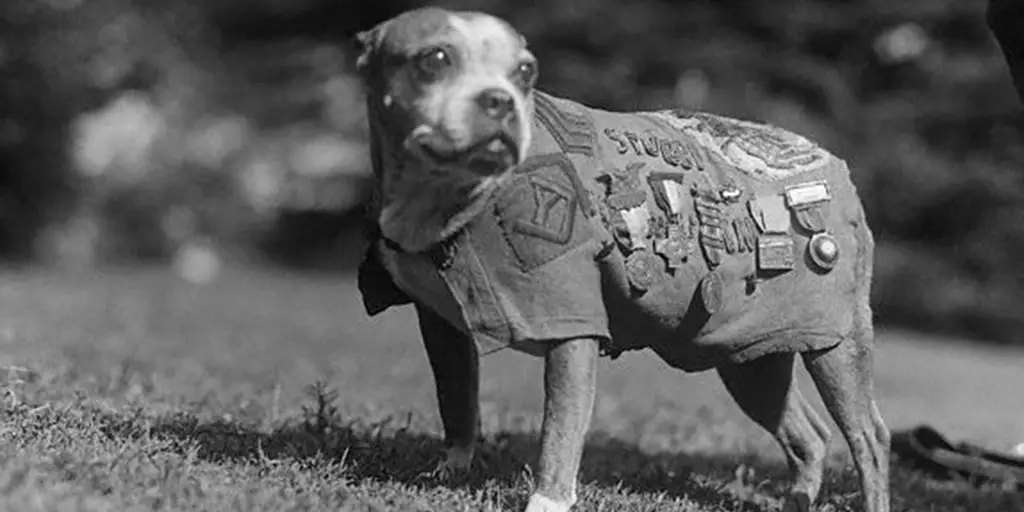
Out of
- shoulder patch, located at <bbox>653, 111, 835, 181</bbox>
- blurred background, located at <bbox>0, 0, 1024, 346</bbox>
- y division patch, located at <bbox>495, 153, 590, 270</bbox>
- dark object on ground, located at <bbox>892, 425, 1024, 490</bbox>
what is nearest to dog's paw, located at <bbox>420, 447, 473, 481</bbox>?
y division patch, located at <bbox>495, 153, 590, 270</bbox>

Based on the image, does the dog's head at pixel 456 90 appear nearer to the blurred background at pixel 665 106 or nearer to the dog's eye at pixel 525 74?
the dog's eye at pixel 525 74

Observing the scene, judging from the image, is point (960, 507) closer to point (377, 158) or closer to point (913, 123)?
point (377, 158)

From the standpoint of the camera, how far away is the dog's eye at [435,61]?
15.7 ft

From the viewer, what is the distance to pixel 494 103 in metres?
4.73

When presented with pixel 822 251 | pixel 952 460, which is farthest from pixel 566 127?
pixel 952 460

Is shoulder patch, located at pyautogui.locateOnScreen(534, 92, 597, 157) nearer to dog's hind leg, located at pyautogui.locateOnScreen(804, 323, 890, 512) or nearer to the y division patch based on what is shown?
the y division patch

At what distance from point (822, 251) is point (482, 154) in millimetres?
1463

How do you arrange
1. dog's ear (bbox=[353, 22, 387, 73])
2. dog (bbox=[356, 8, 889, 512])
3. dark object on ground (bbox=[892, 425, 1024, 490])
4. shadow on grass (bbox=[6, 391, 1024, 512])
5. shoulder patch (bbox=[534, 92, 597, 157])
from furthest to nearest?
dark object on ground (bbox=[892, 425, 1024, 490]) < shadow on grass (bbox=[6, 391, 1024, 512]) < shoulder patch (bbox=[534, 92, 597, 157]) < dog's ear (bbox=[353, 22, 387, 73]) < dog (bbox=[356, 8, 889, 512])

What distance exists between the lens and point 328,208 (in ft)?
80.0

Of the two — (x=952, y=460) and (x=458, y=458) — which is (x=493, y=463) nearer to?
(x=458, y=458)

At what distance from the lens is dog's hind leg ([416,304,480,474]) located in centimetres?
581

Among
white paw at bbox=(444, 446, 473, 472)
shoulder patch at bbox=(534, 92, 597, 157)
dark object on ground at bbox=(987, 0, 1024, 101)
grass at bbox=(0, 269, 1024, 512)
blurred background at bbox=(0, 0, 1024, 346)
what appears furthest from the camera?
blurred background at bbox=(0, 0, 1024, 346)

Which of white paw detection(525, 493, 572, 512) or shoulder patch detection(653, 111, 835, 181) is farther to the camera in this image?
shoulder patch detection(653, 111, 835, 181)

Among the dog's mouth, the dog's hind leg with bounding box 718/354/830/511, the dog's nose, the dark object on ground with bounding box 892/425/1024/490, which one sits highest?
the dog's nose
